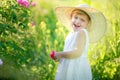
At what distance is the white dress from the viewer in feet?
11.6

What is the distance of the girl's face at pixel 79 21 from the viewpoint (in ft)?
11.7

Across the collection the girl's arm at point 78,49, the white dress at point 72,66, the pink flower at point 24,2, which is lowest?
the white dress at point 72,66

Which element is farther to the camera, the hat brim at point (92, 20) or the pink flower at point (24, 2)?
the pink flower at point (24, 2)

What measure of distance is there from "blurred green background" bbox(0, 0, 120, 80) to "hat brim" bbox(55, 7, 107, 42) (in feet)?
0.22

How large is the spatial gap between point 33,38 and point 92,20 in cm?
52

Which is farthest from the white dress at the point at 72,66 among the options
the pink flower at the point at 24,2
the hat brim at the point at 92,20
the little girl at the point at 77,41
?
the pink flower at the point at 24,2

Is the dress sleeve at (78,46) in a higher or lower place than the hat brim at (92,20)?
lower

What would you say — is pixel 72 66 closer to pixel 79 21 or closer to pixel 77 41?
pixel 77 41

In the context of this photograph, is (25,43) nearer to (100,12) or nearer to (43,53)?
(43,53)

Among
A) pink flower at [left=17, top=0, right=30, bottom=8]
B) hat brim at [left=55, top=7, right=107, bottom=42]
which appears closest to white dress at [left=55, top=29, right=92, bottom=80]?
hat brim at [left=55, top=7, right=107, bottom=42]

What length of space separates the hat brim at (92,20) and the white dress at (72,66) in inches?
4.4

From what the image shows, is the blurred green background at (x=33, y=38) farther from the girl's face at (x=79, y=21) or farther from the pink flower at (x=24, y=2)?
the girl's face at (x=79, y=21)

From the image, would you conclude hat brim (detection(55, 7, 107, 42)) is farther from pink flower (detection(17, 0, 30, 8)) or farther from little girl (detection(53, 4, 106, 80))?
pink flower (detection(17, 0, 30, 8))

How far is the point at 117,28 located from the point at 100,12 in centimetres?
32
